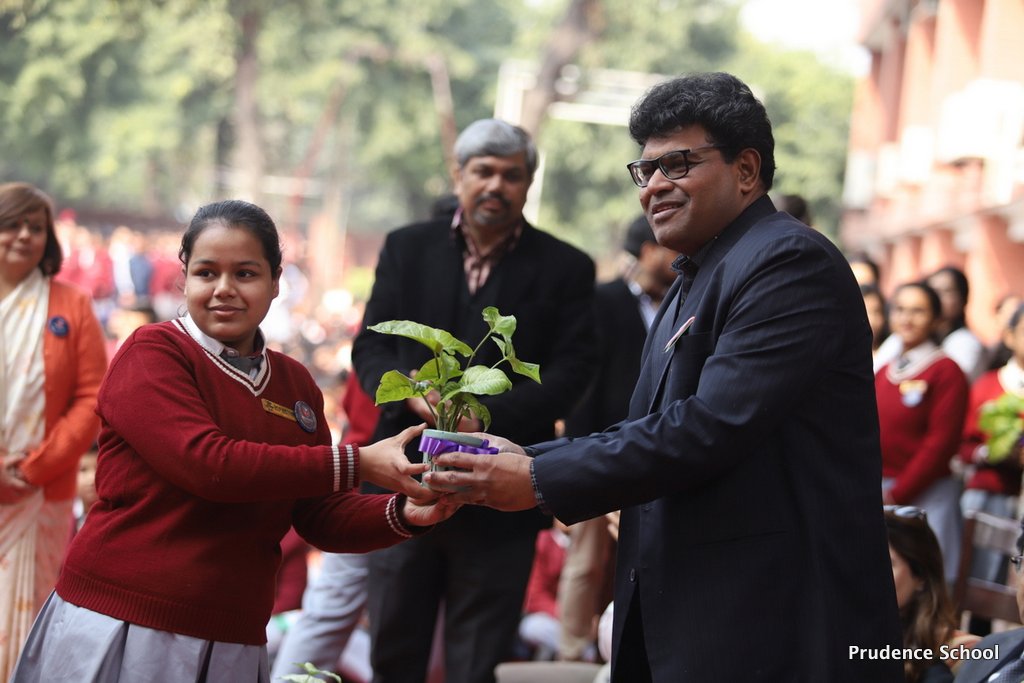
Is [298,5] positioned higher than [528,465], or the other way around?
[298,5]

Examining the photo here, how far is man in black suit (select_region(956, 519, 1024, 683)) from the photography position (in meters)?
3.05

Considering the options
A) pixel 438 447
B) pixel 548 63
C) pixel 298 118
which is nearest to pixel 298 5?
pixel 548 63

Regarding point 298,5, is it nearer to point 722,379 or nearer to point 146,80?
point 146,80

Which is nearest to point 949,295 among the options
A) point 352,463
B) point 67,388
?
point 67,388

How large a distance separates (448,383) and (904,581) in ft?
5.48

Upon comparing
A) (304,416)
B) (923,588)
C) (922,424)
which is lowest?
(923,588)

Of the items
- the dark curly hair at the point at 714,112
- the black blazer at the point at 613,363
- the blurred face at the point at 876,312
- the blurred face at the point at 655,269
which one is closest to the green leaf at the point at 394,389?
the dark curly hair at the point at 714,112

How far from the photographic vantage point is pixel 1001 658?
3.13 meters

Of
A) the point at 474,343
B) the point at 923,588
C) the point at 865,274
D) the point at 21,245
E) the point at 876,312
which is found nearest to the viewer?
the point at 923,588

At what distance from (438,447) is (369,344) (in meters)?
1.50

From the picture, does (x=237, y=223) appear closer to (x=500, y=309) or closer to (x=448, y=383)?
(x=448, y=383)

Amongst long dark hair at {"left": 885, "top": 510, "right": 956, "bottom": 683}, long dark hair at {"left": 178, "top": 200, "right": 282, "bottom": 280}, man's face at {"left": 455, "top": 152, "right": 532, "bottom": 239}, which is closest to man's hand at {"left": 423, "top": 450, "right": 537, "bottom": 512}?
long dark hair at {"left": 178, "top": 200, "right": 282, "bottom": 280}

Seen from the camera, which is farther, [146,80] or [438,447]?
[146,80]

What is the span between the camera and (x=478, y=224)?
4430mm
